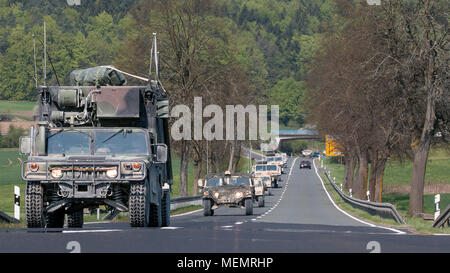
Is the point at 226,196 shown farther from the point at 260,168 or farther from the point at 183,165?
the point at 260,168

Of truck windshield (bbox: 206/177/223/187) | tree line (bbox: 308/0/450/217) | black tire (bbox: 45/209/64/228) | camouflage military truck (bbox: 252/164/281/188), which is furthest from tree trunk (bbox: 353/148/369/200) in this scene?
black tire (bbox: 45/209/64/228)

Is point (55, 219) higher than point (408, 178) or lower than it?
higher

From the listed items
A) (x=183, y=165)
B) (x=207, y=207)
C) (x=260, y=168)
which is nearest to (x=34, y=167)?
(x=207, y=207)

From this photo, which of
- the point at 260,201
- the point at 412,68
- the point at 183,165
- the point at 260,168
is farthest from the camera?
the point at 260,168

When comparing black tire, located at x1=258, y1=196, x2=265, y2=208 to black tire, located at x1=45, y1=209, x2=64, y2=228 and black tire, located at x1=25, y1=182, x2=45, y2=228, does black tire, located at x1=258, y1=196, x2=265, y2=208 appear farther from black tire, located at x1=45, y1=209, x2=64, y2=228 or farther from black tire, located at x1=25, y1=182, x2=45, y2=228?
black tire, located at x1=25, y1=182, x2=45, y2=228

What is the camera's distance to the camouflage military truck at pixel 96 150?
18.9m

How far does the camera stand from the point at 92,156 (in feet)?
63.4

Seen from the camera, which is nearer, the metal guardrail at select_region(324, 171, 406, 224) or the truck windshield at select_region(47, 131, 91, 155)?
the truck windshield at select_region(47, 131, 91, 155)

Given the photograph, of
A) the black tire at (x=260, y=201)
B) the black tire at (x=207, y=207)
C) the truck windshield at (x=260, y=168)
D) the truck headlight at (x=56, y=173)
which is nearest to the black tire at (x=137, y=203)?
the truck headlight at (x=56, y=173)

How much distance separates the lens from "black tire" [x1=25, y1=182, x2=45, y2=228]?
62.1ft

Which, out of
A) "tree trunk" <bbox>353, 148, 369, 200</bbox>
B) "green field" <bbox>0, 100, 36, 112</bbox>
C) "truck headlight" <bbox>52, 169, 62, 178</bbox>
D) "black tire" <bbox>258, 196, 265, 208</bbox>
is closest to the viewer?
"truck headlight" <bbox>52, 169, 62, 178</bbox>

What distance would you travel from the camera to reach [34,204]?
1900 cm

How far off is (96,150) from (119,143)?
1.66ft

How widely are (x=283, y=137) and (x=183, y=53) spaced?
5457 inches
